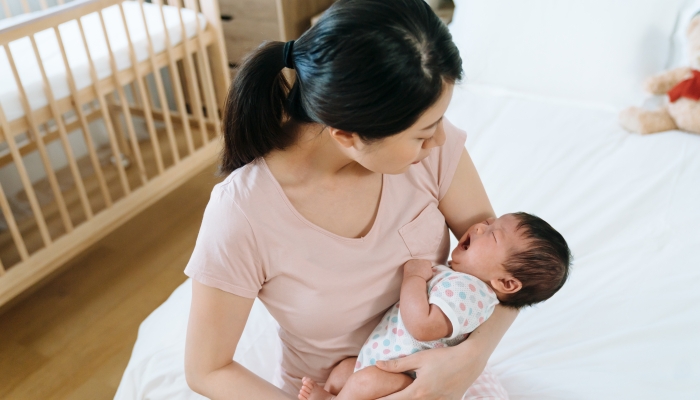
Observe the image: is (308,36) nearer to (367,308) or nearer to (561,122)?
(367,308)

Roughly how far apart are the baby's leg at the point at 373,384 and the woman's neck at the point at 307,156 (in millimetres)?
342

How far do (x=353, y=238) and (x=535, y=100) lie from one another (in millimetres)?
1377

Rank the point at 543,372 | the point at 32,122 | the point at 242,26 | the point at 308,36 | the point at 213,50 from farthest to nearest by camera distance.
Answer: the point at 242,26, the point at 213,50, the point at 32,122, the point at 543,372, the point at 308,36

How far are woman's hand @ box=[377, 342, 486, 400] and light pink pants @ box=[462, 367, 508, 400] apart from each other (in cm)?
6

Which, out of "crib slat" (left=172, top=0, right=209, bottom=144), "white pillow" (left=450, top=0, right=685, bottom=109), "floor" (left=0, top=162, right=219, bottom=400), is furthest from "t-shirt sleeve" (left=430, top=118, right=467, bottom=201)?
"crib slat" (left=172, top=0, right=209, bottom=144)

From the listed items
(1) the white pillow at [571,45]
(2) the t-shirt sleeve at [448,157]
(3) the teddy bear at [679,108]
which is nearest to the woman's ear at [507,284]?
(2) the t-shirt sleeve at [448,157]

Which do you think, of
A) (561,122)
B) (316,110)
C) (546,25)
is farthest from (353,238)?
(546,25)

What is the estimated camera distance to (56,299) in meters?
2.10

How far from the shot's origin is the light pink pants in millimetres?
999

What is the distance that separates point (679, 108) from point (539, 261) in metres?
1.10

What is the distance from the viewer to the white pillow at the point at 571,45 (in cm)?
194

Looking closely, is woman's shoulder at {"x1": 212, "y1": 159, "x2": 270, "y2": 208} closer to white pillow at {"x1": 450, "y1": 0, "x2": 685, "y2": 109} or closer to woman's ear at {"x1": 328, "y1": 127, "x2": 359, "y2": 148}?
woman's ear at {"x1": 328, "y1": 127, "x2": 359, "y2": 148}

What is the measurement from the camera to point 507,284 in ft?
3.40

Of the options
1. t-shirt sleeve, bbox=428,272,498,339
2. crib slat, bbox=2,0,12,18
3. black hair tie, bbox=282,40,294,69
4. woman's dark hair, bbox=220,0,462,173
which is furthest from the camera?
crib slat, bbox=2,0,12,18
